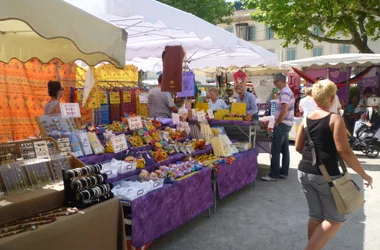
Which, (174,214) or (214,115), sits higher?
(214,115)

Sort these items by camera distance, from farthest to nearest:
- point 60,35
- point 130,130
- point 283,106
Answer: point 283,106, point 130,130, point 60,35

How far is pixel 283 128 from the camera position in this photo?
571 cm

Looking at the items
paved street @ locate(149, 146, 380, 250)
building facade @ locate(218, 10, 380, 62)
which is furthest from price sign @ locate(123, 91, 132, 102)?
building facade @ locate(218, 10, 380, 62)

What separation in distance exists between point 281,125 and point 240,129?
0.67 meters

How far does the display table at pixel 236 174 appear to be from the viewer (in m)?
4.50

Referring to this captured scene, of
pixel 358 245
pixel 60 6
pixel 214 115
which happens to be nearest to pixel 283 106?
pixel 214 115

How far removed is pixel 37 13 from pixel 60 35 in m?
0.19

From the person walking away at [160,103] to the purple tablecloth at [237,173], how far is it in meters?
1.45

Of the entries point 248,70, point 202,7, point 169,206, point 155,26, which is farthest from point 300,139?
point 202,7

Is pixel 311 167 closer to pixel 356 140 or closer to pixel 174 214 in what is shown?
pixel 174 214

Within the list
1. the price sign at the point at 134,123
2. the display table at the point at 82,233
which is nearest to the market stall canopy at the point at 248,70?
the price sign at the point at 134,123

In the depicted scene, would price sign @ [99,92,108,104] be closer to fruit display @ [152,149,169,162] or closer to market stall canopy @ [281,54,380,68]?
fruit display @ [152,149,169,162]

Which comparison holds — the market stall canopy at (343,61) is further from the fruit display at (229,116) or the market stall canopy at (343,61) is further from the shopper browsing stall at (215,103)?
the fruit display at (229,116)

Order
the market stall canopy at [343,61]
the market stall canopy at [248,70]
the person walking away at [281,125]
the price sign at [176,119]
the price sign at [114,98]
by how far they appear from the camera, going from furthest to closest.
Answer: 1. the market stall canopy at [248,70]
2. the market stall canopy at [343,61]
3. the price sign at [114,98]
4. the person walking away at [281,125]
5. the price sign at [176,119]
